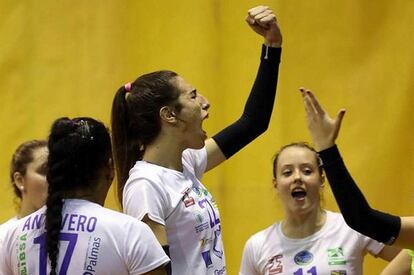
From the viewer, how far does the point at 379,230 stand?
1885 millimetres

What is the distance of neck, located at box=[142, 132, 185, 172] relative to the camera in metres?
2.13

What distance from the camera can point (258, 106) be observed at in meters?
2.39

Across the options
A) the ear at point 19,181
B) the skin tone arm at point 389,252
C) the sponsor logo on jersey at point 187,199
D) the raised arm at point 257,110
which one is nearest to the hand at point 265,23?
the raised arm at point 257,110

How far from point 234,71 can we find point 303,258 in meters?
0.85

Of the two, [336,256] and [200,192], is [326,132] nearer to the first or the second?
[200,192]

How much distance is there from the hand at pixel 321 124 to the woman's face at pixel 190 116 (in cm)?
31

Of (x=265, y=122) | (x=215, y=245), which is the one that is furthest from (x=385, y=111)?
(x=215, y=245)

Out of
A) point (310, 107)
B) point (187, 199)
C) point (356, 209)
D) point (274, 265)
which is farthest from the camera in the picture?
point (274, 265)

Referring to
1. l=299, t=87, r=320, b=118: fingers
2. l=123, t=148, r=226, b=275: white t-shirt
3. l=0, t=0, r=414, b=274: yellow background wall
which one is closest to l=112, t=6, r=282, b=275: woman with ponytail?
l=123, t=148, r=226, b=275: white t-shirt

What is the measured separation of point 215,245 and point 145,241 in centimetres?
44

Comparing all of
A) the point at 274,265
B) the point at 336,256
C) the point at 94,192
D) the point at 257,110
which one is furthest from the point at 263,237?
the point at 94,192

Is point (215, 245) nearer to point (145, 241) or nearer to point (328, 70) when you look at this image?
point (145, 241)

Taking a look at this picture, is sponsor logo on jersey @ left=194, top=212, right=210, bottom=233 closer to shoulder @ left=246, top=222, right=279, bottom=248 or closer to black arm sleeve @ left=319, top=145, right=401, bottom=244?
black arm sleeve @ left=319, top=145, right=401, bottom=244

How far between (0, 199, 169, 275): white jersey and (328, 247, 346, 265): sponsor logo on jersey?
3.20 ft
